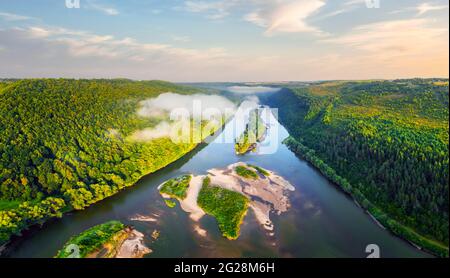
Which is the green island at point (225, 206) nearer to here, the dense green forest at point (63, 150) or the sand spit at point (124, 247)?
the sand spit at point (124, 247)

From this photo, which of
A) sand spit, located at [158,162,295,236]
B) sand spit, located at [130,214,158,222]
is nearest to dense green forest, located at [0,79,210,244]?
sand spit, located at [130,214,158,222]

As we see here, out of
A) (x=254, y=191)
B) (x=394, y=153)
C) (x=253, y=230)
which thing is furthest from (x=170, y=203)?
(x=394, y=153)

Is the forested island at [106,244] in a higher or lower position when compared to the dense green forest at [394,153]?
lower

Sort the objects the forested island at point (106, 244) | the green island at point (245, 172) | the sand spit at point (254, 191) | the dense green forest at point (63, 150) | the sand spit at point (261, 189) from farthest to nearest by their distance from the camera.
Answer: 1. the green island at point (245, 172)
2. the dense green forest at point (63, 150)
3. the sand spit at point (261, 189)
4. the sand spit at point (254, 191)
5. the forested island at point (106, 244)

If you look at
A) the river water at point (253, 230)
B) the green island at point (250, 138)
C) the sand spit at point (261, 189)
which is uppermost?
the green island at point (250, 138)

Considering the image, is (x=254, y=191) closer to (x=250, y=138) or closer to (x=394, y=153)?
(x=394, y=153)

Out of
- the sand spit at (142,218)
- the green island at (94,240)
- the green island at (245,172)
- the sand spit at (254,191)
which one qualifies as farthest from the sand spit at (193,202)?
the green island at (94,240)

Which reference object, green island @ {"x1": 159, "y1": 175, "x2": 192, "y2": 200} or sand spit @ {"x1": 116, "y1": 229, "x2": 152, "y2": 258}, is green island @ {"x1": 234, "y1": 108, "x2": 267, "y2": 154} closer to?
green island @ {"x1": 159, "y1": 175, "x2": 192, "y2": 200}
